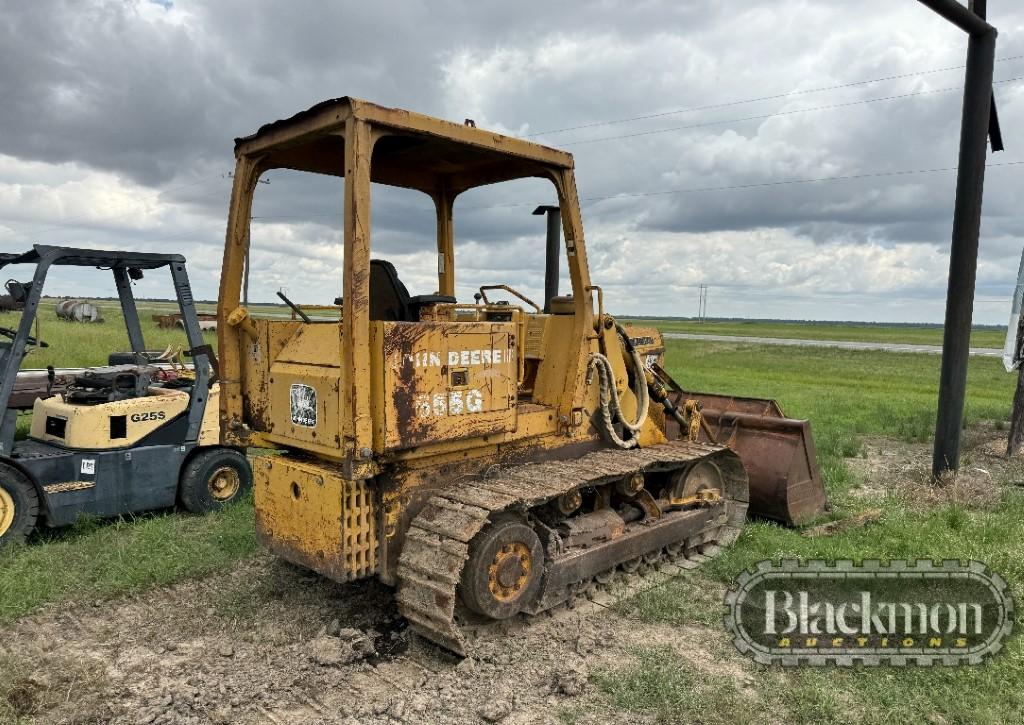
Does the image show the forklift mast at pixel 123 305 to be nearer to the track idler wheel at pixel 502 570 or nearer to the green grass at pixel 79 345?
the track idler wheel at pixel 502 570

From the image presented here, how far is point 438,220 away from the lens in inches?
250

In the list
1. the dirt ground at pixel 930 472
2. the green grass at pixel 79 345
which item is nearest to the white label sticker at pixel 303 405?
the dirt ground at pixel 930 472

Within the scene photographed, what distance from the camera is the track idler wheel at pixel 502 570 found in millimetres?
4520

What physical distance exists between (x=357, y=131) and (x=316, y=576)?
3507 millimetres

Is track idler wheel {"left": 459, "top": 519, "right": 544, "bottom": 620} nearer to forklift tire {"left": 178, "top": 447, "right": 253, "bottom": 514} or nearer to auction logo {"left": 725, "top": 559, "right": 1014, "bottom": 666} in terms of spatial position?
auction logo {"left": 725, "top": 559, "right": 1014, "bottom": 666}

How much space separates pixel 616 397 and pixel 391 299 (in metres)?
1.89

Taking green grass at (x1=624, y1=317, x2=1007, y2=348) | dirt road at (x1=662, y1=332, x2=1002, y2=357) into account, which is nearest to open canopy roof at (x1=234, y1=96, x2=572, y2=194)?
green grass at (x1=624, y1=317, x2=1007, y2=348)

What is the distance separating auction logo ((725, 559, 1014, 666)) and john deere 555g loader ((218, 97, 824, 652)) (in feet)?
3.11

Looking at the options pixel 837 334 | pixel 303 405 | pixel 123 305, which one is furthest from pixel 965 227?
pixel 837 334

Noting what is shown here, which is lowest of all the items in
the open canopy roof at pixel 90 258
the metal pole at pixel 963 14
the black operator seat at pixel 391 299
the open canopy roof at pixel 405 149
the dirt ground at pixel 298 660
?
the dirt ground at pixel 298 660

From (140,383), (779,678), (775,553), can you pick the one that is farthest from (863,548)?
(140,383)

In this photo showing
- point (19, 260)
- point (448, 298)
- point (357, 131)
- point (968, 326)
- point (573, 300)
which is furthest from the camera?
point (968, 326)

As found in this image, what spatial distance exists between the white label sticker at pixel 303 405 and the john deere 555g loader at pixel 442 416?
0.02 meters

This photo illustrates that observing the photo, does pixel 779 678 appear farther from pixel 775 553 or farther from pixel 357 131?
pixel 357 131
